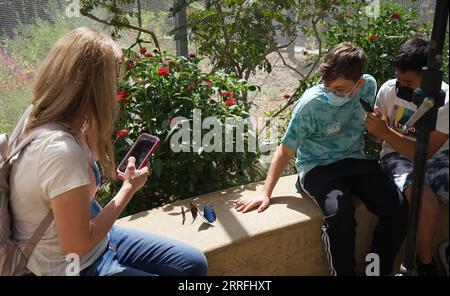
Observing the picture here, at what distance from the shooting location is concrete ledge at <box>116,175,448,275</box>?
200 cm

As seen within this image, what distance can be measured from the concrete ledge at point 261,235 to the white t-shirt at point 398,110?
1.62 ft

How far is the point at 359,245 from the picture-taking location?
220cm

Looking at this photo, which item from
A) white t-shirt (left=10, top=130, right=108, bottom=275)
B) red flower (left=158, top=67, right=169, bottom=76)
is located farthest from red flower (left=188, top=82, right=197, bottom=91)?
white t-shirt (left=10, top=130, right=108, bottom=275)

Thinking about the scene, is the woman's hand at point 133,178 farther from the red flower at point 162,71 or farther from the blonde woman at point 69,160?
the red flower at point 162,71

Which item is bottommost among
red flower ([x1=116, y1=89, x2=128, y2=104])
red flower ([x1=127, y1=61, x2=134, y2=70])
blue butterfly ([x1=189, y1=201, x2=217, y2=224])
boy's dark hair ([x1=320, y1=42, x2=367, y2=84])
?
blue butterfly ([x1=189, y1=201, x2=217, y2=224])

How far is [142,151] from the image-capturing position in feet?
6.36

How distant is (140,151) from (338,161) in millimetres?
1035

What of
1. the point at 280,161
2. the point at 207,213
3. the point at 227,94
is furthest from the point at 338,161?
the point at 227,94

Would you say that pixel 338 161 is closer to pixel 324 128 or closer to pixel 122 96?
pixel 324 128

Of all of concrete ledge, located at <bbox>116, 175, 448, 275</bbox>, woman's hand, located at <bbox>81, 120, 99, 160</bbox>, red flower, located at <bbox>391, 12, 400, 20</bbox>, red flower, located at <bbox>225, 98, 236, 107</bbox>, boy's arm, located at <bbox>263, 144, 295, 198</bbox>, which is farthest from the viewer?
red flower, located at <bbox>391, 12, 400, 20</bbox>

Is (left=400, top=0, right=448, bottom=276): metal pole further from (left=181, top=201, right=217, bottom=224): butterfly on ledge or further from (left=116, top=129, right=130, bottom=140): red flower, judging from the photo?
(left=116, top=129, right=130, bottom=140): red flower

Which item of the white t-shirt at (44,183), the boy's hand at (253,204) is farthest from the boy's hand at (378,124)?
the white t-shirt at (44,183)

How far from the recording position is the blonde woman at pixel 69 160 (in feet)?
4.36
